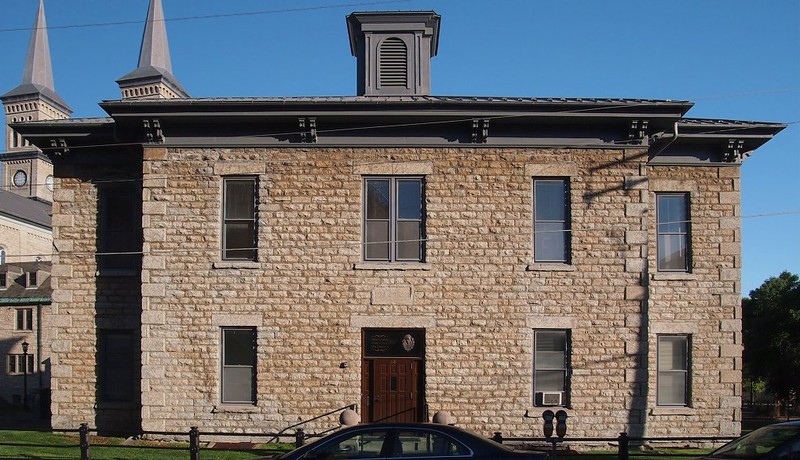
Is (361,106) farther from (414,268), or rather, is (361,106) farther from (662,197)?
(662,197)

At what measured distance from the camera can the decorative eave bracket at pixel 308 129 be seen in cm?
1766

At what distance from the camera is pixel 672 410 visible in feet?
59.9

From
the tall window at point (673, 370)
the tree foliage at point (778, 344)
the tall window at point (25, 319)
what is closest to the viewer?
the tall window at point (673, 370)

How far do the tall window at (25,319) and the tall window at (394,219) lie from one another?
39.1 m

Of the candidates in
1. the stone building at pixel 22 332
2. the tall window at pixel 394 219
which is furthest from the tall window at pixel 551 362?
the stone building at pixel 22 332

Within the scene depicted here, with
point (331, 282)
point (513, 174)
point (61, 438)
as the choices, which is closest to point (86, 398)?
point (61, 438)

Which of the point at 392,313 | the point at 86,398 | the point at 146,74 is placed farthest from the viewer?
the point at 146,74

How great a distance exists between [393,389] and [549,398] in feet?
11.5

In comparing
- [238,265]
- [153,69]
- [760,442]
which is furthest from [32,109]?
[760,442]

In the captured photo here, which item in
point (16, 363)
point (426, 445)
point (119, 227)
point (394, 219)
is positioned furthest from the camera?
point (16, 363)

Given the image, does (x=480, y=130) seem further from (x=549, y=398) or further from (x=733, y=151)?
(x=733, y=151)

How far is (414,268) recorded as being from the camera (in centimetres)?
1761

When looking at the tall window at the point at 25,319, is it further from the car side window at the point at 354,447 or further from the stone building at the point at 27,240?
the car side window at the point at 354,447

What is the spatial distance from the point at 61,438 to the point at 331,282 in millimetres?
7366
